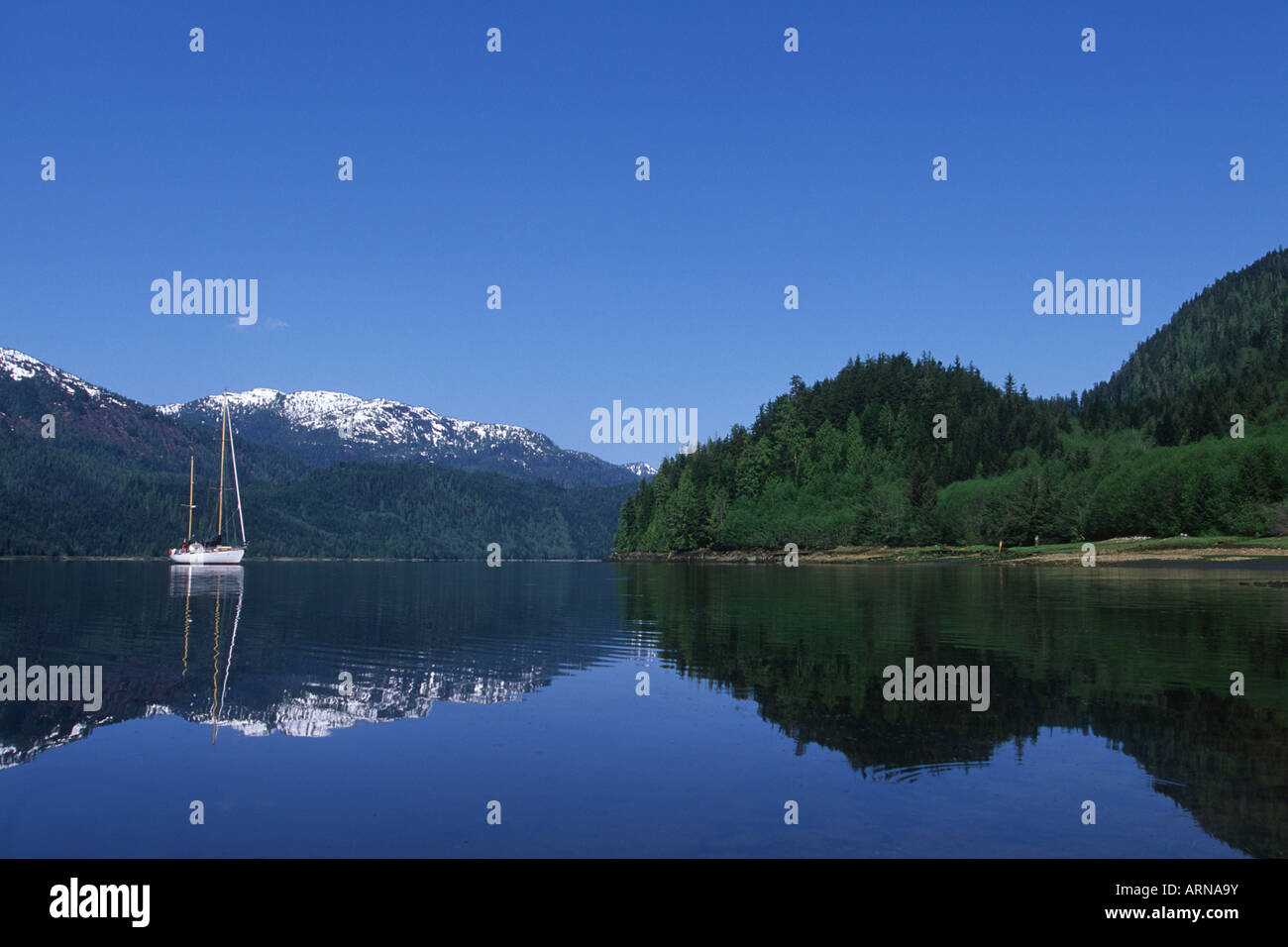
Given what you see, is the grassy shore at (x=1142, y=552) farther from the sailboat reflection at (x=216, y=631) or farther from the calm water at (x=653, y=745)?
the sailboat reflection at (x=216, y=631)

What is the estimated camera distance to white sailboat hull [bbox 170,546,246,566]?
186750 mm

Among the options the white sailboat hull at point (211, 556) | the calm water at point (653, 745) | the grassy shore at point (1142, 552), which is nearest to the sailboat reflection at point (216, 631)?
the calm water at point (653, 745)

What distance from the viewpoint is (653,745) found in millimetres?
22328

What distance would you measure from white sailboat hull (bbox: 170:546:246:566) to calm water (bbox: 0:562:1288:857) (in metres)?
151

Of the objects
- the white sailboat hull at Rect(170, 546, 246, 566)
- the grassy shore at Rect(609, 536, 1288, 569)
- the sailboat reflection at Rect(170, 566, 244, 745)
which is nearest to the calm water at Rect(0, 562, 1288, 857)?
the sailboat reflection at Rect(170, 566, 244, 745)

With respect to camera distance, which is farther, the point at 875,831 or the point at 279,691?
the point at 279,691

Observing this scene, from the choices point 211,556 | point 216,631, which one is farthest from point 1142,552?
point 211,556

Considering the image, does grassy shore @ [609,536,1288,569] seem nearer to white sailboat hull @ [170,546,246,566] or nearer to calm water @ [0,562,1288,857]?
calm water @ [0,562,1288,857]

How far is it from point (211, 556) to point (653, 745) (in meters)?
186
